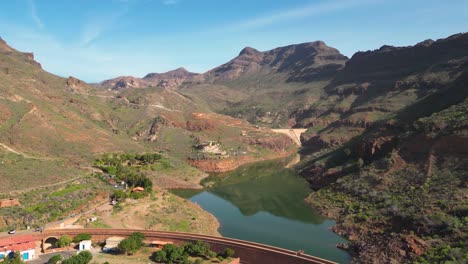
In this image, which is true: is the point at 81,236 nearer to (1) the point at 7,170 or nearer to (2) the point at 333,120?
(1) the point at 7,170

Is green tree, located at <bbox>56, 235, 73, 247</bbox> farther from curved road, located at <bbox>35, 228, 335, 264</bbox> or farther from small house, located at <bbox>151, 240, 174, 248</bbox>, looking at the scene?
small house, located at <bbox>151, 240, 174, 248</bbox>

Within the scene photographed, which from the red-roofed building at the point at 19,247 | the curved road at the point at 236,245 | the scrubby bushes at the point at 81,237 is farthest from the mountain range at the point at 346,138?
the red-roofed building at the point at 19,247

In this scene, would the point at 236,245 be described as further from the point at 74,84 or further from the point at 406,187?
the point at 74,84

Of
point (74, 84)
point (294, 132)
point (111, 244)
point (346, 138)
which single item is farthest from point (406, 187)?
point (74, 84)

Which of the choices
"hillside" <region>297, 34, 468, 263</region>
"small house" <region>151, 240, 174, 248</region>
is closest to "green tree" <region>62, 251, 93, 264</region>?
"small house" <region>151, 240, 174, 248</region>

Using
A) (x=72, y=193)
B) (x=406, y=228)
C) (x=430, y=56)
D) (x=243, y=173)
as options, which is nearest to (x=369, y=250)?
(x=406, y=228)
